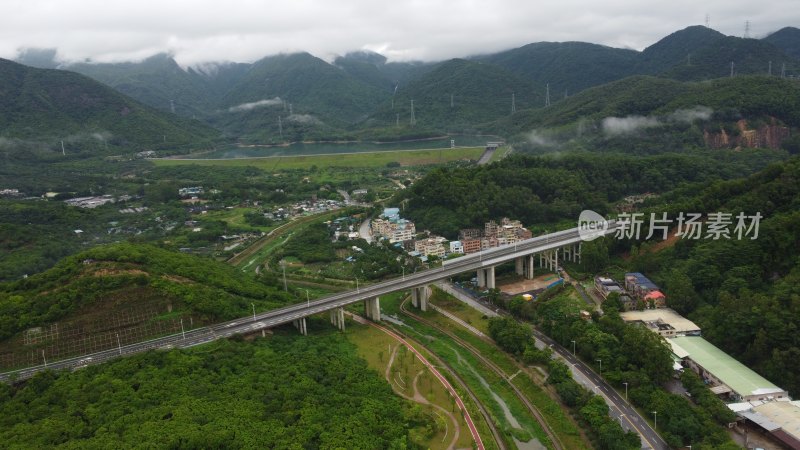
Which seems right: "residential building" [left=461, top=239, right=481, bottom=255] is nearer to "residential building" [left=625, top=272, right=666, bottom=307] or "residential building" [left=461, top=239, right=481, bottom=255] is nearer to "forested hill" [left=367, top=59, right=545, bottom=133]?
"residential building" [left=625, top=272, right=666, bottom=307]

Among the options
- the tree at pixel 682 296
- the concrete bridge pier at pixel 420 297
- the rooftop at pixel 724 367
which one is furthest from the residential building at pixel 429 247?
the rooftop at pixel 724 367

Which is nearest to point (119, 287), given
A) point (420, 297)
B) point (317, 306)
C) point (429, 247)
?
point (317, 306)

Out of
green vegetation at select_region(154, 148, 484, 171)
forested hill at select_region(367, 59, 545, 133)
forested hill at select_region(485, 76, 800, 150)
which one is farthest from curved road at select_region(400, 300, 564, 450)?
forested hill at select_region(367, 59, 545, 133)

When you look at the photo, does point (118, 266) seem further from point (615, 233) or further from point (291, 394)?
point (615, 233)

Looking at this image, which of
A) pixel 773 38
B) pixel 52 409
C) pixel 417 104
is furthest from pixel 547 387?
pixel 773 38

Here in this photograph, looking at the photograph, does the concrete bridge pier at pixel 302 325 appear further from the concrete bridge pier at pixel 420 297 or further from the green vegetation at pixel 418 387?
the concrete bridge pier at pixel 420 297

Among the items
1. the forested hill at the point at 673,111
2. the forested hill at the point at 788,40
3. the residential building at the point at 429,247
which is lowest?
the residential building at the point at 429,247

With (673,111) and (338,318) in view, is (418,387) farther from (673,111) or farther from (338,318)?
(673,111)
